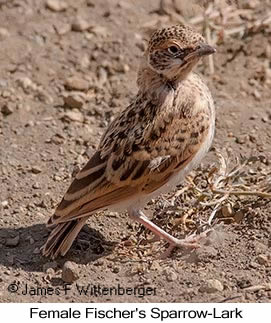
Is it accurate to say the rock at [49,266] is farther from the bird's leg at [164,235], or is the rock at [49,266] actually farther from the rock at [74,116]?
the rock at [74,116]

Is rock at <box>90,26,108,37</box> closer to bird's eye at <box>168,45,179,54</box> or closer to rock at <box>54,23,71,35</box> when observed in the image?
rock at <box>54,23,71,35</box>

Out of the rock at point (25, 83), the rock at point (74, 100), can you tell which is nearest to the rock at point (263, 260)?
the rock at point (74, 100)

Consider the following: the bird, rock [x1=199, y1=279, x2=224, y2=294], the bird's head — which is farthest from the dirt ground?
the bird's head

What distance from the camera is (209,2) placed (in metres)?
11.1

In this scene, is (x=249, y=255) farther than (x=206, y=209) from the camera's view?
No

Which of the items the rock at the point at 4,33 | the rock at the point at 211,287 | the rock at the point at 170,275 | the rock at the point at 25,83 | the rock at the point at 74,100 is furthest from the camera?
the rock at the point at 4,33

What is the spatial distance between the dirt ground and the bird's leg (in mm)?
83

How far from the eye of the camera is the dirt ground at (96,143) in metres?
7.70

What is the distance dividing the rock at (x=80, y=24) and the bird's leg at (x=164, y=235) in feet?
11.6

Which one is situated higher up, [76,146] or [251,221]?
[76,146]

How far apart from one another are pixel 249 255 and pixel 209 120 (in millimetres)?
1070

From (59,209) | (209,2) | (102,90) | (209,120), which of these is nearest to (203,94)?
(209,120)

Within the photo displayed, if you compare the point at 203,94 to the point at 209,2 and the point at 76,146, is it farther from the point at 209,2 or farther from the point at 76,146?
the point at 209,2

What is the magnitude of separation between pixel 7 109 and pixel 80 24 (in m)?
1.71
